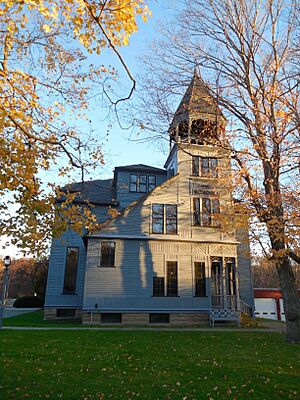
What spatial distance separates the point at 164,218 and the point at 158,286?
4.26 m

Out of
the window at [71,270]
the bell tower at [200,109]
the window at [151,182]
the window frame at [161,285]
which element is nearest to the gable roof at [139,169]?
the window at [151,182]

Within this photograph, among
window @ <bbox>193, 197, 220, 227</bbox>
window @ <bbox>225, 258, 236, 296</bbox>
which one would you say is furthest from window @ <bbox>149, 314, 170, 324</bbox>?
window @ <bbox>193, 197, 220, 227</bbox>

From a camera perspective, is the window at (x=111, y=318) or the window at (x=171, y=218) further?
the window at (x=171, y=218)

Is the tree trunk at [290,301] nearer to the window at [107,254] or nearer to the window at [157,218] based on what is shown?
the window at [157,218]

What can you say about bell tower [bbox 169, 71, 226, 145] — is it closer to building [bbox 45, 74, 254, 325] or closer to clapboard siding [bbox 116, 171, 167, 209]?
building [bbox 45, 74, 254, 325]

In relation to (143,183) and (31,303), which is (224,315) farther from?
(31,303)

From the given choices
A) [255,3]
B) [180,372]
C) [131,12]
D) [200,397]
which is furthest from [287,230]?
[131,12]

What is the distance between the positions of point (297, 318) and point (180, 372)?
683 centimetres

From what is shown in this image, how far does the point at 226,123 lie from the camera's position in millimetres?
12156

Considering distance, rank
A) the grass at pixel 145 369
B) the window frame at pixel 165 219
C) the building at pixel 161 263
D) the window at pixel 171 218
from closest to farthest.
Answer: the grass at pixel 145 369 < the building at pixel 161 263 < the window frame at pixel 165 219 < the window at pixel 171 218

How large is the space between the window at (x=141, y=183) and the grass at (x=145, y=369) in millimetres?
13735

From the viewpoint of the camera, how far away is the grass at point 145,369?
226 inches

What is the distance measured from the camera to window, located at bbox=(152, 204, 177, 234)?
19578mm

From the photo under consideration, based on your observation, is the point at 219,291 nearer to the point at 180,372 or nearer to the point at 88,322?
the point at 88,322
